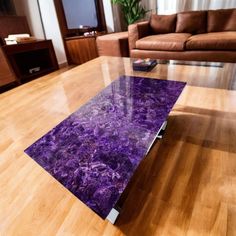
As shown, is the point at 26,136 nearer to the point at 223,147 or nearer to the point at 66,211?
the point at 66,211

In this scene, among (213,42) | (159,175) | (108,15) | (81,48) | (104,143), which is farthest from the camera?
(108,15)

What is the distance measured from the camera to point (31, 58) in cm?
288

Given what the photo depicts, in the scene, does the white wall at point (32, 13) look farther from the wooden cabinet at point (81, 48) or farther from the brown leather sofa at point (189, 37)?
the brown leather sofa at point (189, 37)

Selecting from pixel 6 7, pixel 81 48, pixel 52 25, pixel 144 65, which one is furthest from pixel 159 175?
pixel 52 25

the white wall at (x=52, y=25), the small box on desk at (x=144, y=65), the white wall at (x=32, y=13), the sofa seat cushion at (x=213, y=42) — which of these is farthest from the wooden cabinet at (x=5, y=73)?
the sofa seat cushion at (x=213, y=42)

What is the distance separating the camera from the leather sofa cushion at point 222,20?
2.20m

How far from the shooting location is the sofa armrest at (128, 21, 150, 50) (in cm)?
240

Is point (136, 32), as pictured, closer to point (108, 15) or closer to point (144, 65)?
point (144, 65)

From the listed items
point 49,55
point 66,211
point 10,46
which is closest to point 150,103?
point 66,211

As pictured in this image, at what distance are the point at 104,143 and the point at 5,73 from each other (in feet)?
7.54

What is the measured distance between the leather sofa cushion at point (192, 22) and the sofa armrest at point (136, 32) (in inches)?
19.0

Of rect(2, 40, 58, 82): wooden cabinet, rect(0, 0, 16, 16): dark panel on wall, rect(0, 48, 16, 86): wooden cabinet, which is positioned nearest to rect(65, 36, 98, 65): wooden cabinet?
rect(2, 40, 58, 82): wooden cabinet

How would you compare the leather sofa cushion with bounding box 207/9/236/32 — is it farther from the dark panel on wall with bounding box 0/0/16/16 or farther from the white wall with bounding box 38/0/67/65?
the dark panel on wall with bounding box 0/0/16/16

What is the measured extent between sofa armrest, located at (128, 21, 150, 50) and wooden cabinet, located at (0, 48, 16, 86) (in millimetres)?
1680
